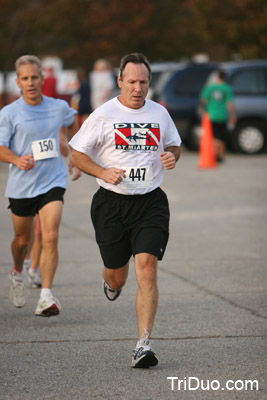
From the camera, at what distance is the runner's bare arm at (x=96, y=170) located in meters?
5.97

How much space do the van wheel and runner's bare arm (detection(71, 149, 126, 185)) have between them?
614 inches

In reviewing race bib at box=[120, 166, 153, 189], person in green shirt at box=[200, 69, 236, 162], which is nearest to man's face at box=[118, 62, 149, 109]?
race bib at box=[120, 166, 153, 189]

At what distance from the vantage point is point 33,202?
25.3ft

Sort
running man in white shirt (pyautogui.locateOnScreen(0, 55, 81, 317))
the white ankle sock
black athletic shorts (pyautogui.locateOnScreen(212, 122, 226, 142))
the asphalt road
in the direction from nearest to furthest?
the asphalt road
the white ankle sock
running man in white shirt (pyautogui.locateOnScreen(0, 55, 81, 317))
black athletic shorts (pyautogui.locateOnScreen(212, 122, 226, 142))

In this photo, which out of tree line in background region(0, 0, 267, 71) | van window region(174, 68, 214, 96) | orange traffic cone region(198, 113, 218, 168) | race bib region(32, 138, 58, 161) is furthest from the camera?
tree line in background region(0, 0, 267, 71)

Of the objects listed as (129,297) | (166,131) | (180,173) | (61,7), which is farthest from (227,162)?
(61,7)

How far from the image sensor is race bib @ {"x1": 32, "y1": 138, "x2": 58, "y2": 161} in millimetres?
7641

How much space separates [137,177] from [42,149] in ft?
5.56

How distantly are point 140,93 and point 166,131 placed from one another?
1.17 feet

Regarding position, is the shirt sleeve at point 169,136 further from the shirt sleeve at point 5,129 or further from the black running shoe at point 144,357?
the shirt sleeve at point 5,129

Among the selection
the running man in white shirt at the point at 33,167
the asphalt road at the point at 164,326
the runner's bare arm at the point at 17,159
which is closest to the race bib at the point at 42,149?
the running man in white shirt at the point at 33,167

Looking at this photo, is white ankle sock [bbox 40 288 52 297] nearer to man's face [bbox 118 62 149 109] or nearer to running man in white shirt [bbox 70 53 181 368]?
running man in white shirt [bbox 70 53 181 368]

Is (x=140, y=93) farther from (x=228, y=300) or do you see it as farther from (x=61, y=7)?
(x=61, y=7)

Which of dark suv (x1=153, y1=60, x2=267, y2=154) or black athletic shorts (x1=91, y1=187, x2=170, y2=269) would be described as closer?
black athletic shorts (x1=91, y1=187, x2=170, y2=269)
